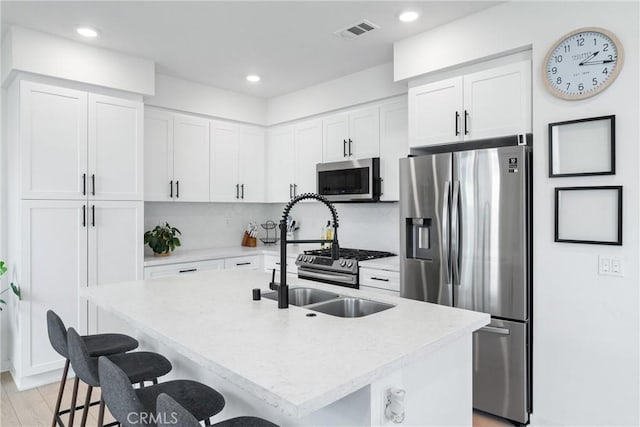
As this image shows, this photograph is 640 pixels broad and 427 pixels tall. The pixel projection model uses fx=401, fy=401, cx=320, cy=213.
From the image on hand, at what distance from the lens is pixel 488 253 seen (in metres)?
2.55

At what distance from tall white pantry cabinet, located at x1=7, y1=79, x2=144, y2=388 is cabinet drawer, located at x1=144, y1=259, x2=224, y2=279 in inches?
4.7

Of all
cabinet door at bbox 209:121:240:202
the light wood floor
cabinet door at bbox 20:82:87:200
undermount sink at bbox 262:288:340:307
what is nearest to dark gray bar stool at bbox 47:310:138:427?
the light wood floor

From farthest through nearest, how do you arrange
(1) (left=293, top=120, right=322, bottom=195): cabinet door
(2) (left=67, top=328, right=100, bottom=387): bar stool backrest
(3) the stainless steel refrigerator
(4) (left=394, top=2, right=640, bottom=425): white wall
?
1. (1) (left=293, top=120, right=322, bottom=195): cabinet door
2. (3) the stainless steel refrigerator
3. (4) (left=394, top=2, right=640, bottom=425): white wall
4. (2) (left=67, top=328, right=100, bottom=387): bar stool backrest

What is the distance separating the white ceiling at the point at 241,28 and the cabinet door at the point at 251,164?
38.2 inches

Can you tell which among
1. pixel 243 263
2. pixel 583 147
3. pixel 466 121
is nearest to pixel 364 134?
pixel 466 121

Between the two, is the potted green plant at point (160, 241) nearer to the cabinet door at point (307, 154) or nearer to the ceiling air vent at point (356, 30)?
the cabinet door at point (307, 154)

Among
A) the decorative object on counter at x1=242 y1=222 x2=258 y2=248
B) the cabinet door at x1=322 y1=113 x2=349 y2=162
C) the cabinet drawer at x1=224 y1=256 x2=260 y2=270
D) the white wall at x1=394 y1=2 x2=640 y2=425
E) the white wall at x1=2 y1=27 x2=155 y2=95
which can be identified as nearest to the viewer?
the white wall at x1=394 y1=2 x2=640 y2=425

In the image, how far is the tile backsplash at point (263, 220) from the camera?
4117mm

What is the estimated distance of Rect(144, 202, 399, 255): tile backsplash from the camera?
4.12 metres

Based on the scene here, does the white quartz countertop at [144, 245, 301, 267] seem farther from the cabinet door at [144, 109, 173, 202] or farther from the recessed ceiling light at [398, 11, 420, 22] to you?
the recessed ceiling light at [398, 11, 420, 22]

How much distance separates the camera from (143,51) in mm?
3410

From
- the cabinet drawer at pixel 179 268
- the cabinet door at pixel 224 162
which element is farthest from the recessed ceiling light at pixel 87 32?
the cabinet drawer at pixel 179 268

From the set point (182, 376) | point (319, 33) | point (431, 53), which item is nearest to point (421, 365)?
point (182, 376)

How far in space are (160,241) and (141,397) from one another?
2614 mm
